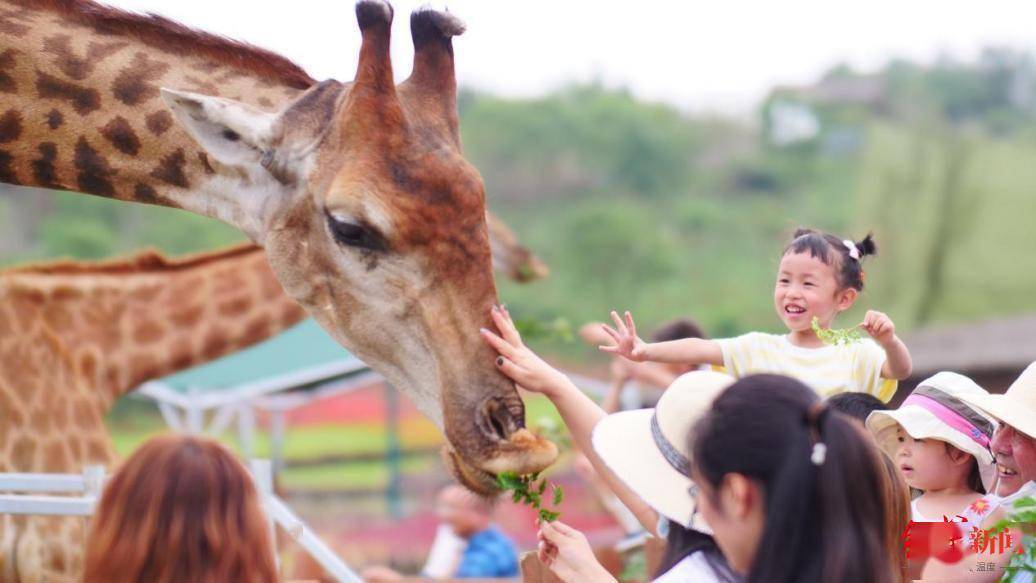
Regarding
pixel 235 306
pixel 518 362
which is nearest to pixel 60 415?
pixel 235 306

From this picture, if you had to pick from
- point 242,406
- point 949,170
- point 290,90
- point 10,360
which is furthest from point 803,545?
point 949,170

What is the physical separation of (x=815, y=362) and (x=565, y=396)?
1061mm

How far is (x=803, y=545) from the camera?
7.53 ft

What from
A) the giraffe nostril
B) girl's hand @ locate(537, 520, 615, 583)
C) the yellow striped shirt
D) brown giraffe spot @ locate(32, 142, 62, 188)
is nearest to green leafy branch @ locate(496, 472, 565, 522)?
the giraffe nostril

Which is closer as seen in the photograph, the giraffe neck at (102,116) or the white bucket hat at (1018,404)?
the white bucket hat at (1018,404)

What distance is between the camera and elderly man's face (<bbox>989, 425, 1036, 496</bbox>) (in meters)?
3.57

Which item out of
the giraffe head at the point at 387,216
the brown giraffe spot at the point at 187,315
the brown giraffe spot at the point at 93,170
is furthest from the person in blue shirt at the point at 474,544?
the brown giraffe spot at the point at 93,170

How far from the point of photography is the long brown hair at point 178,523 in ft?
7.86

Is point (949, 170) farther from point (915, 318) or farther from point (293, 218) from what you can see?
point (293, 218)

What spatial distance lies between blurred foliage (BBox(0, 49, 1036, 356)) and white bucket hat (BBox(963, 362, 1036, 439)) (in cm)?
1582

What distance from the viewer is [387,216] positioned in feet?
Answer: 13.1

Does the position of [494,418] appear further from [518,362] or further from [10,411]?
[10,411]

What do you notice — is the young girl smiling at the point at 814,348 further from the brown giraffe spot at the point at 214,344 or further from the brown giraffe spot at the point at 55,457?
the brown giraffe spot at the point at 214,344

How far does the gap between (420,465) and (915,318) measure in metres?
8.91
